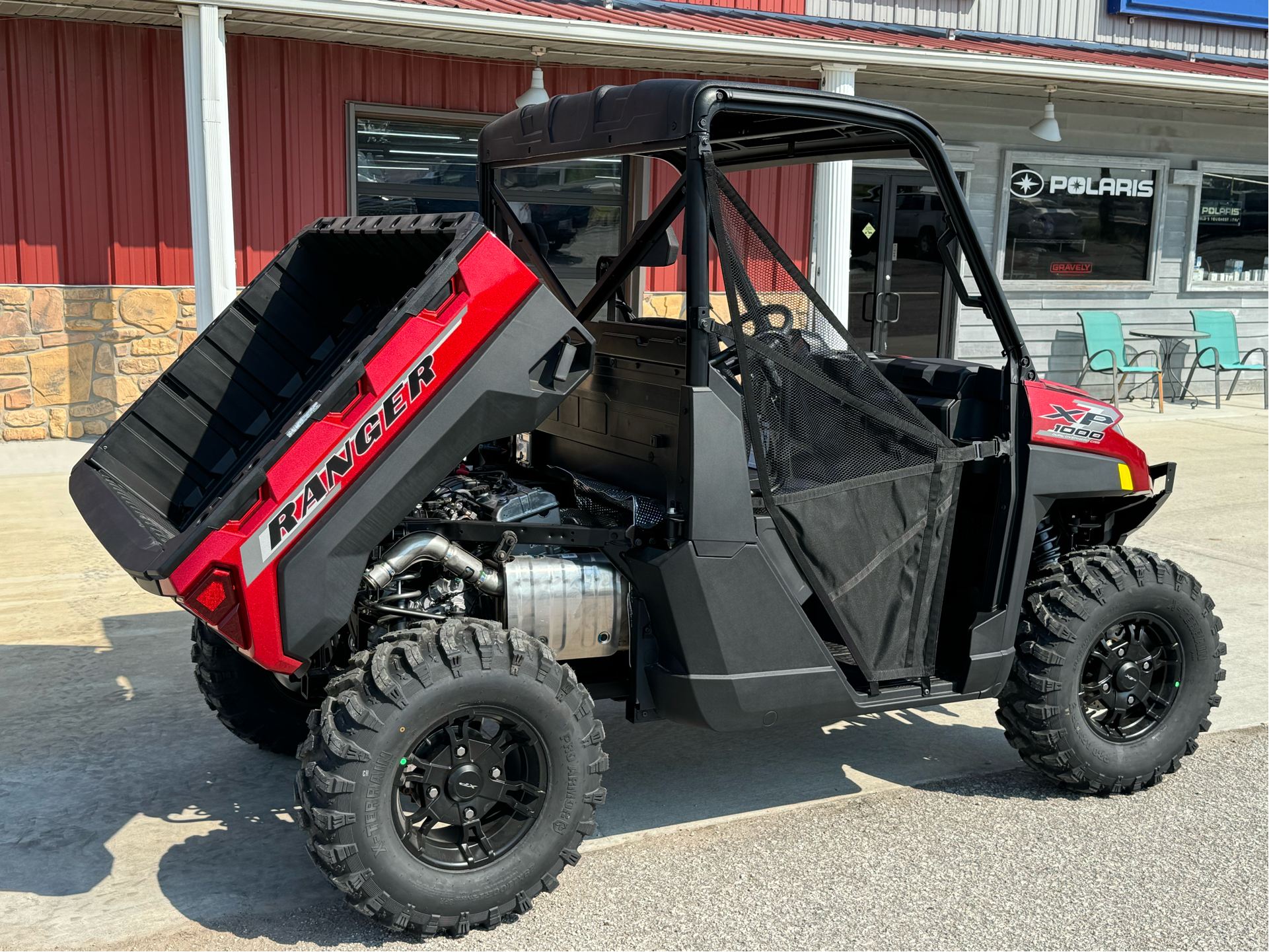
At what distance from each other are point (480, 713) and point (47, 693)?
2485 millimetres

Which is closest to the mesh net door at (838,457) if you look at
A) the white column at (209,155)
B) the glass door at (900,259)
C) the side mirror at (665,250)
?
the side mirror at (665,250)

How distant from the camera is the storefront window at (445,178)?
10.6m

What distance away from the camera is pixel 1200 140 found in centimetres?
1438

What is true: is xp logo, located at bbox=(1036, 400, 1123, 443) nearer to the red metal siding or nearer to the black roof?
the black roof

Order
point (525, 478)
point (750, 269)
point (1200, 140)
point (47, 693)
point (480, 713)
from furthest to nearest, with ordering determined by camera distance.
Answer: point (1200, 140), point (47, 693), point (525, 478), point (750, 269), point (480, 713)

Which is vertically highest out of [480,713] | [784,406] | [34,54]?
[34,54]

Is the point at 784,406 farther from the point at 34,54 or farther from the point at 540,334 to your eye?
the point at 34,54

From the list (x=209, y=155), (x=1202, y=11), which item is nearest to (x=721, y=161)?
(x=209, y=155)

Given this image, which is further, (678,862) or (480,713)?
(678,862)

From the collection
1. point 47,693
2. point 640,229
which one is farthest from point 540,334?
point 47,693

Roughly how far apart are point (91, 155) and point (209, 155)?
1.51 metres

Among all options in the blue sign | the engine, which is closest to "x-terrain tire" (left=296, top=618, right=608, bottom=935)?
the engine

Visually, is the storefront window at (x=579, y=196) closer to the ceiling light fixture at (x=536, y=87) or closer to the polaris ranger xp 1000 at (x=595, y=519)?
the ceiling light fixture at (x=536, y=87)

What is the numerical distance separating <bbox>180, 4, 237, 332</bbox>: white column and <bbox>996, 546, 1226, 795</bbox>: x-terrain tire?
6400 millimetres
